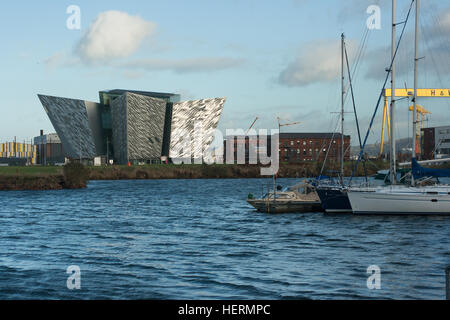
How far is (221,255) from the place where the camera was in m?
23.5

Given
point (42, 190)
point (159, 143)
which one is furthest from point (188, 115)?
point (42, 190)

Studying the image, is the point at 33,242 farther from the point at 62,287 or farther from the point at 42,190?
the point at 42,190

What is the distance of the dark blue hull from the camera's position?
40.3 meters

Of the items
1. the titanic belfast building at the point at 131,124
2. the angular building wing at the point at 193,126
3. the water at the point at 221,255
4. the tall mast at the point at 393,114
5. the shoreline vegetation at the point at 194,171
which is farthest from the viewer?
the angular building wing at the point at 193,126

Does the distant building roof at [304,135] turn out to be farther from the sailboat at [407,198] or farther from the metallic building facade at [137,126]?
the sailboat at [407,198]

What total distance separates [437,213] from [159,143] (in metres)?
130

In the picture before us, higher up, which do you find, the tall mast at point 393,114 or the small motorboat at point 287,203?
the tall mast at point 393,114

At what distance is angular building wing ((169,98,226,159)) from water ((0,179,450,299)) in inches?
4728

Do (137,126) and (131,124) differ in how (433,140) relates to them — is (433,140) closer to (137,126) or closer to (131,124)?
(137,126)

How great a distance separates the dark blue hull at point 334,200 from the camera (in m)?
40.3

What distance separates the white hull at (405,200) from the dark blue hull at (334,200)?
1854 millimetres


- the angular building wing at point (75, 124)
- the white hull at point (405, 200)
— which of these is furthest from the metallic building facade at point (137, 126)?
the white hull at point (405, 200)

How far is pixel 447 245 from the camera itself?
2634cm

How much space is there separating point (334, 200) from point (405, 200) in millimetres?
5441
